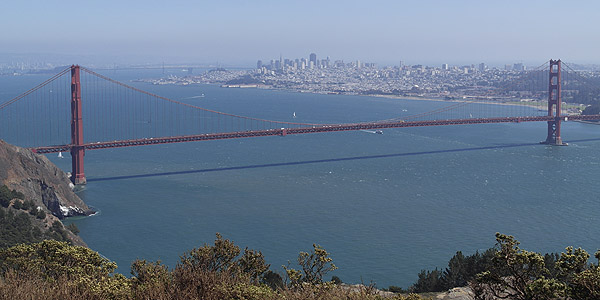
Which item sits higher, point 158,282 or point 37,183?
point 158,282

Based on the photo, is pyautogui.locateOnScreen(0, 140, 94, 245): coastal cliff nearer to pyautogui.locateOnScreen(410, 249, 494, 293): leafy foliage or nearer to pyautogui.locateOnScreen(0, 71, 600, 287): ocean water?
pyautogui.locateOnScreen(0, 71, 600, 287): ocean water

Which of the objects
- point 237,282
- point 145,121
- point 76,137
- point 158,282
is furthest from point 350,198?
point 145,121

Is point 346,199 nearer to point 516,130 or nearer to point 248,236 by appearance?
point 248,236

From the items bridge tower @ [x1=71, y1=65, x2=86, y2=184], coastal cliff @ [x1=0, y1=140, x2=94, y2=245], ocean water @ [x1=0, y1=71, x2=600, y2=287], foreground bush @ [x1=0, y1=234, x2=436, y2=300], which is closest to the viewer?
foreground bush @ [x1=0, y1=234, x2=436, y2=300]

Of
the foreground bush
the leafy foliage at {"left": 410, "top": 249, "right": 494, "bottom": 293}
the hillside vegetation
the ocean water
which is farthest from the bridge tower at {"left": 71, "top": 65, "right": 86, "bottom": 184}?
the hillside vegetation

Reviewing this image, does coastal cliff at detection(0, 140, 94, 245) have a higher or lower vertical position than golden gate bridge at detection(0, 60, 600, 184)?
lower

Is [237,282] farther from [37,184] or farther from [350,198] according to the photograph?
[37,184]
